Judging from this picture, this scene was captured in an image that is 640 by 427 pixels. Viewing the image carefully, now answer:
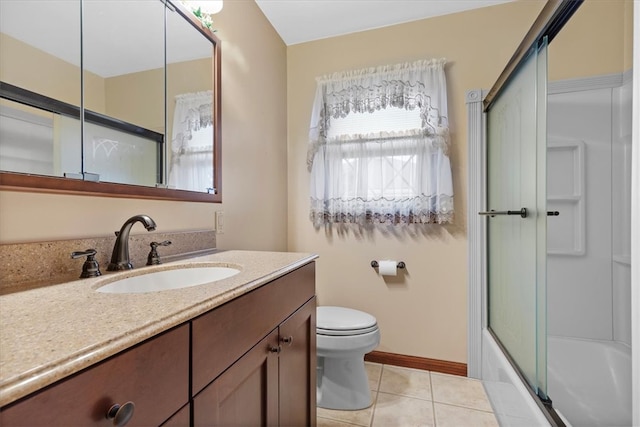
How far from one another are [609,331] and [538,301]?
2.97 ft

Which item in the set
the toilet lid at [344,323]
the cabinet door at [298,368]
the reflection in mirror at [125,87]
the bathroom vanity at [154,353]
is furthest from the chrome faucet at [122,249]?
the toilet lid at [344,323]

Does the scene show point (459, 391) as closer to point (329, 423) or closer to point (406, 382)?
point (406, 382)

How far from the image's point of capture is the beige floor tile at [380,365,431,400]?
1.74m

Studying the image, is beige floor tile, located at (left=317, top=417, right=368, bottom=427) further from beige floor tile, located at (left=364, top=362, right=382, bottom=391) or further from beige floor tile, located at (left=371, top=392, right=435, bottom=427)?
beige floor tile, located at (left=364, top=362, right=382, bottom=391)

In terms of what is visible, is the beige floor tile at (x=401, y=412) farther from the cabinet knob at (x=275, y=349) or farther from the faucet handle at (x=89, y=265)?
the faucet handle at (x=89, y=265)

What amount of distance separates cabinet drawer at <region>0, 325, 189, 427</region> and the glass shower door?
124 centimetres

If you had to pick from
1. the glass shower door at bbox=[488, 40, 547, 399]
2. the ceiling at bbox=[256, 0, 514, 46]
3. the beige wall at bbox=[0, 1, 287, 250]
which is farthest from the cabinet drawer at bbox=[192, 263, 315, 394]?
the ceiling at bbox=[256, 0, 514, 46]

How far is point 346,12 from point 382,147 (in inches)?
35.3

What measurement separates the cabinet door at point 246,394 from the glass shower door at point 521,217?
999mm

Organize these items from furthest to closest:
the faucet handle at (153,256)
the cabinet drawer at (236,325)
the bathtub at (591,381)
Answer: the bathtub at (591,381)
the faucet handle at (153,256)
the cabinet drawer at (236,325)

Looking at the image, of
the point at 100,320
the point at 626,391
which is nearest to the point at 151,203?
the point at 100,320

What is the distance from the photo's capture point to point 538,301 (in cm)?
116

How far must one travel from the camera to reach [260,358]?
0.81 meters

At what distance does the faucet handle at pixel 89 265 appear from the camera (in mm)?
802
